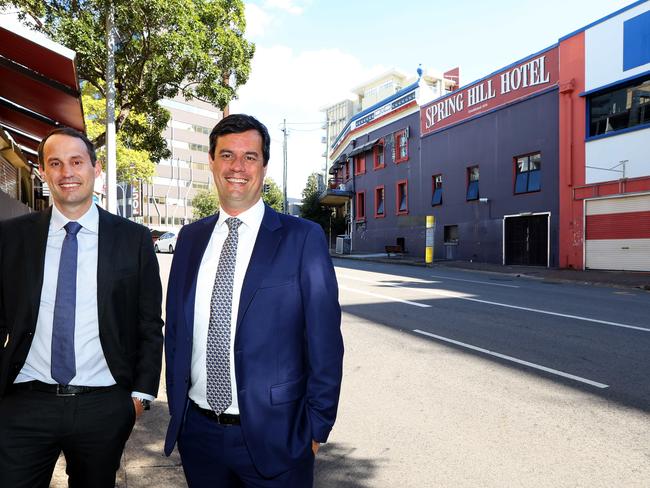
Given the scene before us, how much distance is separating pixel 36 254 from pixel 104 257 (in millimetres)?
288

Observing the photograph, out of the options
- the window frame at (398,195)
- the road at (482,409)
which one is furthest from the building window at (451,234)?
the road at (482,409)

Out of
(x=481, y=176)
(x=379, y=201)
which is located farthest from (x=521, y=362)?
(x=379, y=201)

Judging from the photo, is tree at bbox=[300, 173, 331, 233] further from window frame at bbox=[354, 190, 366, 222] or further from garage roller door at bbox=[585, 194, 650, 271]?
garage roller door at bbox=[585, 194, 650, 271]

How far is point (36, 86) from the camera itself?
254 inches

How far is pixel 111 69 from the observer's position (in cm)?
1050

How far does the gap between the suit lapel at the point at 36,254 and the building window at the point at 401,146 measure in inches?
1256

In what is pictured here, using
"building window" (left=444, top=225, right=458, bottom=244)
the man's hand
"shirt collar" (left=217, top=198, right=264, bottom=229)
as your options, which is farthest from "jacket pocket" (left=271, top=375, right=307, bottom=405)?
"building window" (left=444, top=225, right=458, bottom=244)

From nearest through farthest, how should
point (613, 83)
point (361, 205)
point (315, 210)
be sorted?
point (613, 83), point (361, 205), point (315, 210)

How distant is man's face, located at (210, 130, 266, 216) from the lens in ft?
6.97

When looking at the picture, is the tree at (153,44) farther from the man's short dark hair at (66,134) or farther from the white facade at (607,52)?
the white facade at (607,52)

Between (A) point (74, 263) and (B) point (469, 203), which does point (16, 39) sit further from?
(B) point (469, 203)

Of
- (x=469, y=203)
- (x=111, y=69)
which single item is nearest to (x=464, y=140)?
(x=469, y=203)

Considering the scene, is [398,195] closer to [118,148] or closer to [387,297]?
[118,148]

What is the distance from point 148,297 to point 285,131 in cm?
5240
